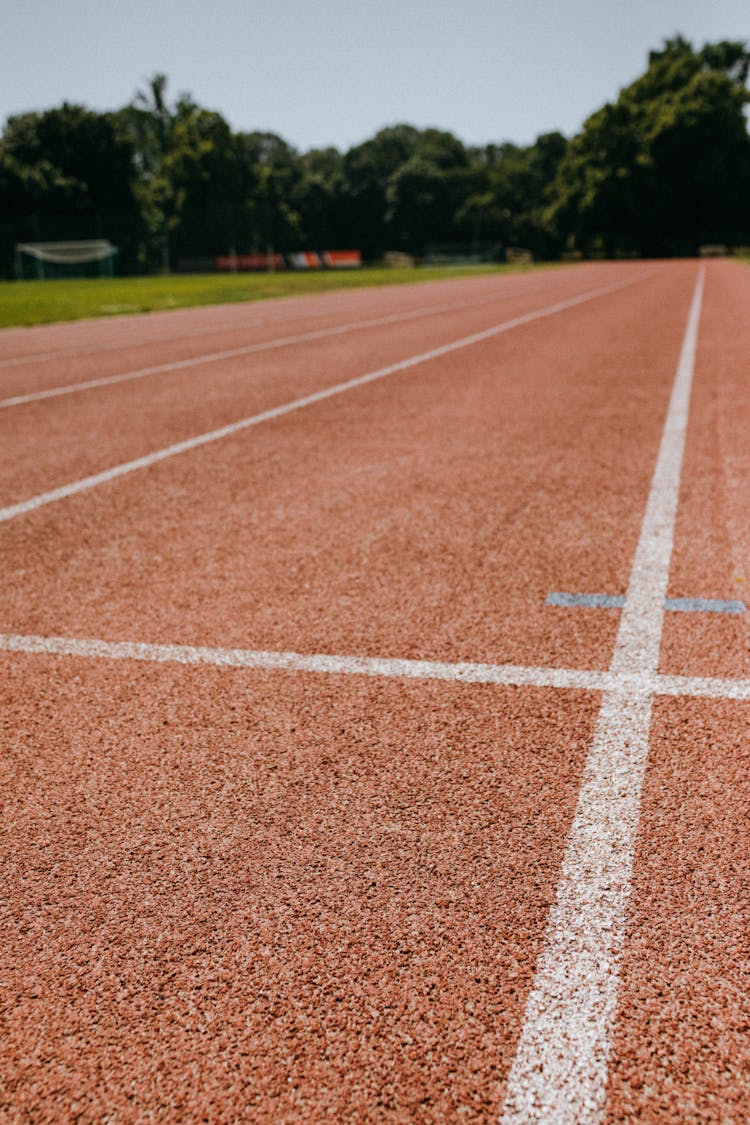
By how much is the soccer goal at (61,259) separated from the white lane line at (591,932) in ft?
171

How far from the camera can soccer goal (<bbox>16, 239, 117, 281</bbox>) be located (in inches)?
1953

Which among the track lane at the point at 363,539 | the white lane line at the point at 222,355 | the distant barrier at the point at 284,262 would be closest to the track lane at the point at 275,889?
the track lane at the point at 363,539

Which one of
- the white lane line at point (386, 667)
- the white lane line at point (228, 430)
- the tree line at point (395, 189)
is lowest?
the white lane line at point (386, 667)

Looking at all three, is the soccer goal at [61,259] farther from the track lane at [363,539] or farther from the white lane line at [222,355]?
the track lane at [363,539]

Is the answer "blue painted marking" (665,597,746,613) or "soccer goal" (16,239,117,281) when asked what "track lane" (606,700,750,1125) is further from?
"soccer goal" (16,239,117,281)

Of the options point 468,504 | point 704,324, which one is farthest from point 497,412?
point 704,324

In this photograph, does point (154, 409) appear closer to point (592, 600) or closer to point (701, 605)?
point (592, 600)

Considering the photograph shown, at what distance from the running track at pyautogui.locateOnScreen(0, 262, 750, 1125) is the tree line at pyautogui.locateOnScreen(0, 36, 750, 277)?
2076 inches

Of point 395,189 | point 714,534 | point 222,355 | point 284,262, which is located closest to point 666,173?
point 395,189

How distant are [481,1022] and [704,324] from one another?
16.5m

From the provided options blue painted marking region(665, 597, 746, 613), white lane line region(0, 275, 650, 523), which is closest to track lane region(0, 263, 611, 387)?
white lane line region(0, 275, 650, 523)

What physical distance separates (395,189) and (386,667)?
328ft

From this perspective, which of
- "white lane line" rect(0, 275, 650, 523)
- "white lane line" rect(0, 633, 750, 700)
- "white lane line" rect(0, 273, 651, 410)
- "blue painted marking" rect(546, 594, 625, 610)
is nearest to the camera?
"white lane line" rect(0, 633, 750, 700)

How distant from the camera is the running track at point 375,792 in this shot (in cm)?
164
